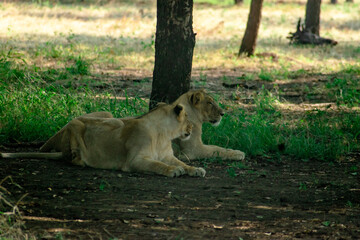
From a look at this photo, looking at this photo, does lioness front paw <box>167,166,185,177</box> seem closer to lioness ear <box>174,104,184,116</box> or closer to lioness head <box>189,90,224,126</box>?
lioness ear <box>174,104,184,116</box>

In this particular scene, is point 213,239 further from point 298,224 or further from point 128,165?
point 128,165

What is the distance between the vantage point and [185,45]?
25.1 feet

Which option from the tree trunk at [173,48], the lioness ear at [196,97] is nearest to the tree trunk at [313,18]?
the tree trunk at [173,48]

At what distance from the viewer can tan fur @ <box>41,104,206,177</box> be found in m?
5.88

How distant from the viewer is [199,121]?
684 centimetres

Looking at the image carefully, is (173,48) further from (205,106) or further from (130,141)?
(130,141)

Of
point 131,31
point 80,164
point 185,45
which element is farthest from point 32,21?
point 80,164

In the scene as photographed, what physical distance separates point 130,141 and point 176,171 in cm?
60

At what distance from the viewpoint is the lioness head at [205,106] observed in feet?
22.1

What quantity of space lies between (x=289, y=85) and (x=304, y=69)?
6.30 ft

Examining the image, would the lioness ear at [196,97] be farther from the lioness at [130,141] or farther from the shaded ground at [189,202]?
the shaded ground at [189,202]

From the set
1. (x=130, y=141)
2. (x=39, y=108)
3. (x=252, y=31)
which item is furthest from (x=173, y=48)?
(x=252, y=31)

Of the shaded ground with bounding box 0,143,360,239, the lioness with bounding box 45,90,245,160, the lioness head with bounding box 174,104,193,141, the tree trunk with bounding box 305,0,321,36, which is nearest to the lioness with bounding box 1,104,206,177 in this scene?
the lioness head with bounding box 174,104,193,141

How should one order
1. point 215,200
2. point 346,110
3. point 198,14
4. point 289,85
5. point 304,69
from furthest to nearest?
point 198,14, point 304,69, point 289,85, point 346,110, point 215,200
